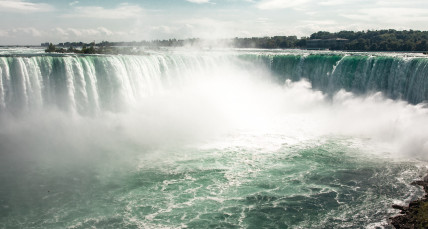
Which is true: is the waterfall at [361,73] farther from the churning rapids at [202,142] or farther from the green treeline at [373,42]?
the green treeline at [373,42]

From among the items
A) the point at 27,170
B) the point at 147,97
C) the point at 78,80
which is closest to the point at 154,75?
the point at 147,97

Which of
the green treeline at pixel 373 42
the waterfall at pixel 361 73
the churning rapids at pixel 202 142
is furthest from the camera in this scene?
the green treeline at pixel 373 42

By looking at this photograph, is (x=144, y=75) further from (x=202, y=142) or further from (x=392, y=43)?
Answer: (x=392, y=43)

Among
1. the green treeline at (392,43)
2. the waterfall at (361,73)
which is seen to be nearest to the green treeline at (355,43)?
the green treeline at (392,43)

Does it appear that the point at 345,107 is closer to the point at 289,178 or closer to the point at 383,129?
the point at 383,129

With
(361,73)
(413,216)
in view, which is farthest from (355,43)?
(413,216)

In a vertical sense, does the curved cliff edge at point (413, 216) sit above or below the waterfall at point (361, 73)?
below

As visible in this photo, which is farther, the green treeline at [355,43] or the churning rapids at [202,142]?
the green treeline at [355,43]
